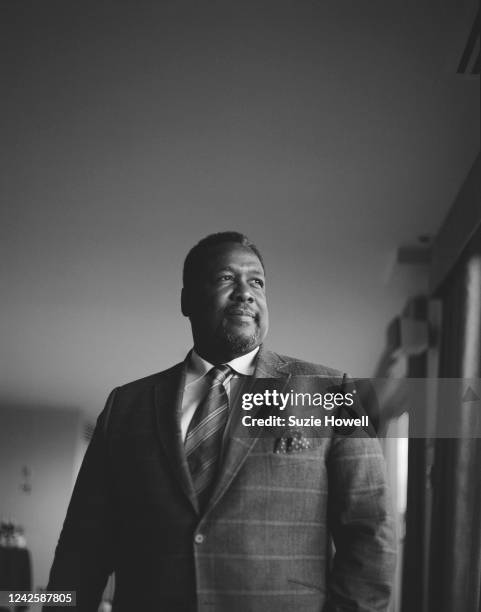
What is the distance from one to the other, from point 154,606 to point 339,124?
1.59m

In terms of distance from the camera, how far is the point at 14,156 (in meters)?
2.22

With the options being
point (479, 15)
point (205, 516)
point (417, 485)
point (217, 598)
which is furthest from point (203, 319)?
point (417, 485)

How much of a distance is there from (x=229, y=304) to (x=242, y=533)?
41 cm

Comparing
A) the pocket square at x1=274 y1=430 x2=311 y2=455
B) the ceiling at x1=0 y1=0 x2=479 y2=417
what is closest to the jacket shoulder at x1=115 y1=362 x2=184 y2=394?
the pocket square at x1=274 y1=430 x2=311 y2=455

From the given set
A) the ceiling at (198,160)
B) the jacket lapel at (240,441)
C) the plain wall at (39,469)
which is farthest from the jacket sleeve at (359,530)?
the plain wall at (39,469)

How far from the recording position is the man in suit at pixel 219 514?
108 cm

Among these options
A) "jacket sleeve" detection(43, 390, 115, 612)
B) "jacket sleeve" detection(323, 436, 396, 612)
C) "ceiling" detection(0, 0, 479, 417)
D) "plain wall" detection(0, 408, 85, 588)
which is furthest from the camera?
"plain wall" detection(0, 408, 85, 588)

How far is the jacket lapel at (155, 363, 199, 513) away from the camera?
3.65 feet

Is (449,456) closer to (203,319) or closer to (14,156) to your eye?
(203,319)

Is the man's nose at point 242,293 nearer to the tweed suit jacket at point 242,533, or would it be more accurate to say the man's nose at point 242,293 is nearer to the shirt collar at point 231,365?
the shirt collar at point 231,365

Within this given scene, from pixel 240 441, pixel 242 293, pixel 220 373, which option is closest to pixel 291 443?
pixel 240 441

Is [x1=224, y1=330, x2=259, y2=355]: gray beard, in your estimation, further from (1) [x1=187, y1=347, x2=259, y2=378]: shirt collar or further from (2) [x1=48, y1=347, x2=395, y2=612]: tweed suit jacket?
(2) [x1=48, y1=347, x2=395, y2=612]: tweed suit jacket

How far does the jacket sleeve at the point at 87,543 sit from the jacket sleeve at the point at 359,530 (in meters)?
0.39

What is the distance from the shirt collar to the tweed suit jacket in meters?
0.12
